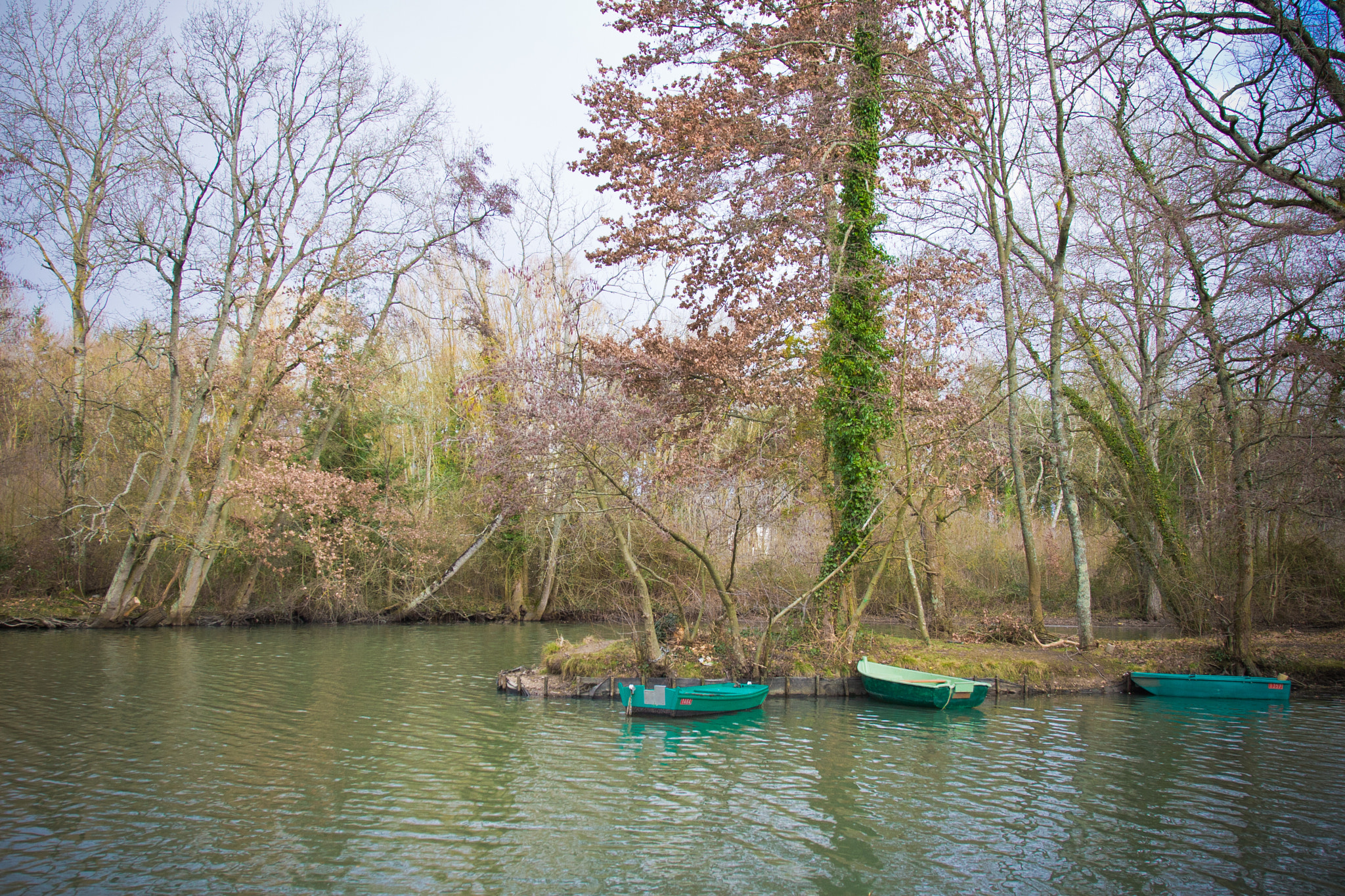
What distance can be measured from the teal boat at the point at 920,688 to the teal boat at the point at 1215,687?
3.46 m

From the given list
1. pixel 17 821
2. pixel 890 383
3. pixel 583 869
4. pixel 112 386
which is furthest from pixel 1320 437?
pixel 112 386

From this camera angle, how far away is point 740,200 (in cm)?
1379

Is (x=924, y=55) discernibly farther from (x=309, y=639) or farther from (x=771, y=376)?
(x=309, y=639)

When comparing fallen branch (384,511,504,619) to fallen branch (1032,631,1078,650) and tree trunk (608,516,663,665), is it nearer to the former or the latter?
tree trunk (608,516,663,665)

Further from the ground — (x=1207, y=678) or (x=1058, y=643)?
(x=1058, y=643)

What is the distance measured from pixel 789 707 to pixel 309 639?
14660mm

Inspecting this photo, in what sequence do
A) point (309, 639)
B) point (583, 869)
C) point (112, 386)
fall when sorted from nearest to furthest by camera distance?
point (583, 869) < point (309, 639) < point (112, 386)

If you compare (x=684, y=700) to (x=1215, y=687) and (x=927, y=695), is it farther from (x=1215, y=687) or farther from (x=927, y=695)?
(x=1215, y=687)

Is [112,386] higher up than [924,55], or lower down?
lower down

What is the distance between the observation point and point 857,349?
1510cm

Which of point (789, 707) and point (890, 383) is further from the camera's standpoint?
point (890, 383)

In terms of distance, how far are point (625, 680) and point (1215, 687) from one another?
1043 centimetres

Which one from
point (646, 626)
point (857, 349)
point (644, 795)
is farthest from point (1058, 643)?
point (644, 795)

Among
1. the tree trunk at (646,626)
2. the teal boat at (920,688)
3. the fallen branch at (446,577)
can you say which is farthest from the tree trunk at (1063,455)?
the fallen branch at (446,577)
